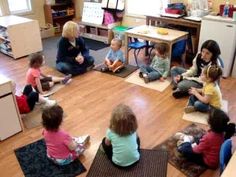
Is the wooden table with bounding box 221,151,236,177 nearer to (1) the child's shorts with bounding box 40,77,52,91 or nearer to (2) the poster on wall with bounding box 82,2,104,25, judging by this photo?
(1) the child's shorts with bounding box 40,77,52,91

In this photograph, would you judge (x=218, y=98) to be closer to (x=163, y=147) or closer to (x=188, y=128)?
(x=188, y=128)

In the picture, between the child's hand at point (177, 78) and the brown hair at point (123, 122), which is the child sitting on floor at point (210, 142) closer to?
the brown hair at point (123, 122)

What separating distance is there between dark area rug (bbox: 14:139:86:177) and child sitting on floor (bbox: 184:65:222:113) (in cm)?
139

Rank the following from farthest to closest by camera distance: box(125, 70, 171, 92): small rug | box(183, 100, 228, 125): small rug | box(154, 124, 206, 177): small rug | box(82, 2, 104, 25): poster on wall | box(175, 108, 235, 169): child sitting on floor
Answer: box(82, 2, 104, 25): poster on wall → box(125, 70, 171, 92): small rug → box(183, 100, 228, 125): small rug → box(154, 124, 206, 177): small rug → box(175, 108, 235, 169): child sitting on floor

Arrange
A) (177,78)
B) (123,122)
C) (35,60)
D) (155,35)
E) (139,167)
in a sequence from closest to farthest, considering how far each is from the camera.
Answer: (123,122), (139,167), (35,60), (177,78), (155,35)

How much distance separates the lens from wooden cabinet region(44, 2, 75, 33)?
5.57 metres

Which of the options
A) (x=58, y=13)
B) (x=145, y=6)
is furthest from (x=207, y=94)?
(x=58, y=13)

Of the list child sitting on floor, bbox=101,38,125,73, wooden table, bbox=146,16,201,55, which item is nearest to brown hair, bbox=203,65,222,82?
wooden table, bbox=146,16,201,55

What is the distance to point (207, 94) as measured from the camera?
2.52m

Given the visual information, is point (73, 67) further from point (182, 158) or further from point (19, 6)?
point (19, 6)

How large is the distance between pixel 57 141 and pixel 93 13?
391 cm

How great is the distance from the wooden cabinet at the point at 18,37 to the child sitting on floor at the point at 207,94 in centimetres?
297

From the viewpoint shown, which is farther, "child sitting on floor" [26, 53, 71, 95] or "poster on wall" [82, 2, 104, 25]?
"poster on wall" [82, 2, 104, 25]

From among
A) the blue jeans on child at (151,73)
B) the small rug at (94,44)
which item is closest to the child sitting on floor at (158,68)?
the blue jeans on child at (151,73)
